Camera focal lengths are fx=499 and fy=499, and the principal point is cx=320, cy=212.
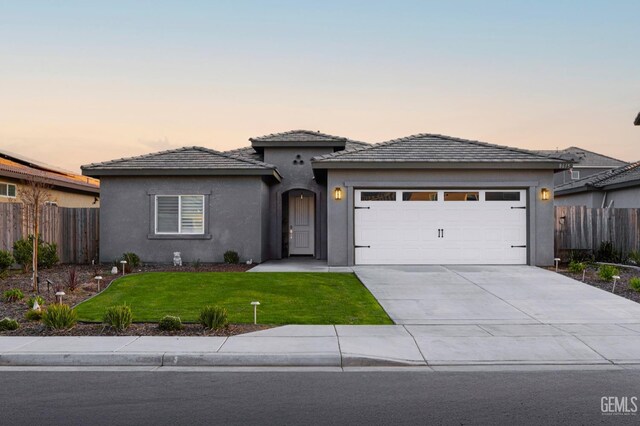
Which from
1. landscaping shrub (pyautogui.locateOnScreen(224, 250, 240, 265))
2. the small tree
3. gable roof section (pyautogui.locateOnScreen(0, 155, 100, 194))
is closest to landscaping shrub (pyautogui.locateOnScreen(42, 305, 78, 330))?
the small tree

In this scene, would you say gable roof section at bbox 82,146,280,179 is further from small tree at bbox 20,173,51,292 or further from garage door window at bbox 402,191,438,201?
garage door window at bbox 402,191,438,201

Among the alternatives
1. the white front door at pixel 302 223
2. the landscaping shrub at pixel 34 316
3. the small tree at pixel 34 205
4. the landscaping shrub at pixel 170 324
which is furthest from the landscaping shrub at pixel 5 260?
the white front door at pixel 302 223

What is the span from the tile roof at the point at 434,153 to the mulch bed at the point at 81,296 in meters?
5.16

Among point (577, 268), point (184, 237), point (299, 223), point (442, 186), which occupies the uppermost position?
point (442, 186)

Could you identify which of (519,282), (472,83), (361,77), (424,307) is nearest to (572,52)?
(472,83)

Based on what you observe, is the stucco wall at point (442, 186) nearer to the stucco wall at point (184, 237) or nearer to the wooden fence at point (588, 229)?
the wooden fence at point (588, 229)

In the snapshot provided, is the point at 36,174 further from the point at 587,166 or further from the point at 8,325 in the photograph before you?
the point at 587,166

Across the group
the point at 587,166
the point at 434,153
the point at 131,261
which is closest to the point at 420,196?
the point at 434,153

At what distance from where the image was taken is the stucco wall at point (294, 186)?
20141mm

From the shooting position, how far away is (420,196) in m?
16.5

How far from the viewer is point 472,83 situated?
2019 cm

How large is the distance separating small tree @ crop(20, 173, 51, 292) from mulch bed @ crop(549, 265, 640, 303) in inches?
558

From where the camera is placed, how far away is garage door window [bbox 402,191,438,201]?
1652 centimetres

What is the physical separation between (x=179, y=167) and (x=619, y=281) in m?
14.0
